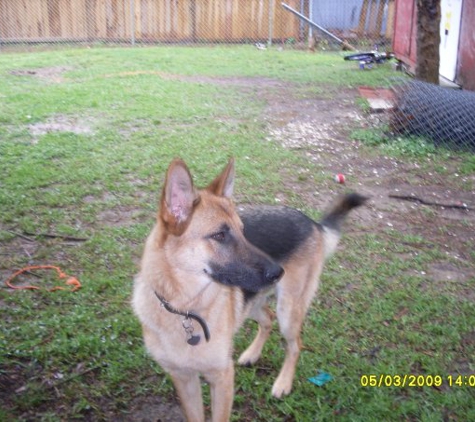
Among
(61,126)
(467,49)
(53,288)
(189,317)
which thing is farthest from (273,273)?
(467,49)

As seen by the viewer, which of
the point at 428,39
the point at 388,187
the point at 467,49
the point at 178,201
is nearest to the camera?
the point at 178,201

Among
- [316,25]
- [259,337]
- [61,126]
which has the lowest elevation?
[259,337]

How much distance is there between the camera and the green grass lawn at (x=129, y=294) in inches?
129

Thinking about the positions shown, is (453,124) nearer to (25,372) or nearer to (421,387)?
(421,387)

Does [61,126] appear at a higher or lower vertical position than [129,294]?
higher

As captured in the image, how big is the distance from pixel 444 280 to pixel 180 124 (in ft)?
17.1

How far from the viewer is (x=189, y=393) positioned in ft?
9.59

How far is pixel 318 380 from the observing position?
348 cm

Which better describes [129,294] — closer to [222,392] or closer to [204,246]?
[222,392]

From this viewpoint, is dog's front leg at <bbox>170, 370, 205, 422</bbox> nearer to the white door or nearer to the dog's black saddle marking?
the dog's black saddle marking

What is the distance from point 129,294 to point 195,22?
54.0 ft

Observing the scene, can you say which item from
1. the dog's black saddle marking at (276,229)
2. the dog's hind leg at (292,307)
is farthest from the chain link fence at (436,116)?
the dog's hind leg at (292,307)

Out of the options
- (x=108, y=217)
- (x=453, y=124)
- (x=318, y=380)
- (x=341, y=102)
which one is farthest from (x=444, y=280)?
(x=341, y=102)

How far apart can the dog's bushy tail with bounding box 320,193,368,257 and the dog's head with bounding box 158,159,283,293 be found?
1106mm
